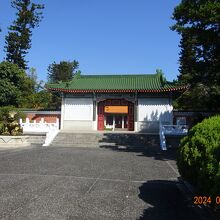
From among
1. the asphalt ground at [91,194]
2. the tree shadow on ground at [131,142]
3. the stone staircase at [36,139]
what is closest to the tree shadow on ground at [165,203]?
the asphalt ground at [91,194]

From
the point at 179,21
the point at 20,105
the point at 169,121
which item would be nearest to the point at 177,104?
the point at 169,121

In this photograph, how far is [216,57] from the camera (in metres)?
16.6

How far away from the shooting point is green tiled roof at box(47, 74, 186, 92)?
27097 mm

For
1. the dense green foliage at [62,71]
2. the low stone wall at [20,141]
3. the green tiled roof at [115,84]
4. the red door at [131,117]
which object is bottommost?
the low stone wall at [20,141]

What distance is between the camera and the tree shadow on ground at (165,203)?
5414 millimetres

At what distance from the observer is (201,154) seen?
600cm

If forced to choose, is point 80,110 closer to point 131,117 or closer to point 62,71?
point 131,117

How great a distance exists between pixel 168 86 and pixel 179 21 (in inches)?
405

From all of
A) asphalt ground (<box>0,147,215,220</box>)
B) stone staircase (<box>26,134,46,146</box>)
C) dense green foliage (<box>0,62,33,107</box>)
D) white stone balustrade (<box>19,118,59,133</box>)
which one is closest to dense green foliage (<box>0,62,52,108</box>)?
dense green foliage (<box>0,62,33,107</box>)

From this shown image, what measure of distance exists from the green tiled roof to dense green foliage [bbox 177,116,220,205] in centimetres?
1935

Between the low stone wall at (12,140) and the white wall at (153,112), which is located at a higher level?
the white wall at (153,112)

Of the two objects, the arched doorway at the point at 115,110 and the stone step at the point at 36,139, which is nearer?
the stone step at the point at 36,139

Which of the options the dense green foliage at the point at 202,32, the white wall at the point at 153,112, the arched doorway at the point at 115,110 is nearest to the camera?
the dense green foliage at the point at 202,32

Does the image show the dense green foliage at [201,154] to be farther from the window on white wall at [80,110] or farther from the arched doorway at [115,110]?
the window on white wall at [80,110]
